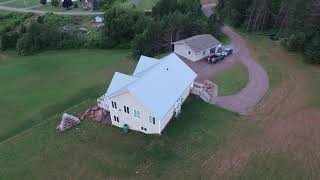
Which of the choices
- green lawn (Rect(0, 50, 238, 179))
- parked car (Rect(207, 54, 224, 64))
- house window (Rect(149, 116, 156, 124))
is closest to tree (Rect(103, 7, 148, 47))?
parked car (Rect(207, 54, 224, 64))

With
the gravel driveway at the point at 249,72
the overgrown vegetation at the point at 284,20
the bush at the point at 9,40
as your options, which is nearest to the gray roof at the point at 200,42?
the gravel driveway at the point at 249,72

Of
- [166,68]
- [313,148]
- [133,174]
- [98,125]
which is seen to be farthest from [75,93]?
[313,148]

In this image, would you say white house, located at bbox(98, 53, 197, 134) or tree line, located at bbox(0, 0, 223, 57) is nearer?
white house, located at bbox(98, 53, 197, 134)

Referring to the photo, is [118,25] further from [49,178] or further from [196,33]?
[49,178]

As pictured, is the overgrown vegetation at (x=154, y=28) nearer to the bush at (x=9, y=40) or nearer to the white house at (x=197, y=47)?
the white house at (x=197, y=47)

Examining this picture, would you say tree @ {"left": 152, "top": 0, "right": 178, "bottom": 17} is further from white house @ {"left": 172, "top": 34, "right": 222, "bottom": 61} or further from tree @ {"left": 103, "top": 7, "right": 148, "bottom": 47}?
white house @ {"left": 172, "top": 34, "right": 222, "bottom": 61}

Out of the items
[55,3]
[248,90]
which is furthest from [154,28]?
[55,3]

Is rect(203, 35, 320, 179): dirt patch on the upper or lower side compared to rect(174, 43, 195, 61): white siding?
lower
